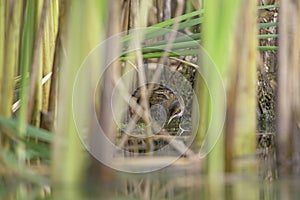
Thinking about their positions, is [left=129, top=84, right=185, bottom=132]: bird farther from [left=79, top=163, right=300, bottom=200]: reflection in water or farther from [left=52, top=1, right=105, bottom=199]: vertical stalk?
[left=52, top=1, right=105, bottom=199]: vertical stalk

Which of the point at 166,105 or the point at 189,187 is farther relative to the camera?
the point at 166,105

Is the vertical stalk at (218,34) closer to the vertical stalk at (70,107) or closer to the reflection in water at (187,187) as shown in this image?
the reflection in water at (187,187)

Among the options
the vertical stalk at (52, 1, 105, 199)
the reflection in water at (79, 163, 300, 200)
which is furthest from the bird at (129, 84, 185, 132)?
the vertical stalk at (52, 1, 105, 199)

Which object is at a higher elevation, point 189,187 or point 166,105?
point 166,105

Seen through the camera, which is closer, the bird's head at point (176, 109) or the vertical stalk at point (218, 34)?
the vertical stalk at point (218, 34)

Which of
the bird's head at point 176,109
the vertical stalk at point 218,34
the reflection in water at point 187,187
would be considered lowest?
the reflection in water at point 187,187

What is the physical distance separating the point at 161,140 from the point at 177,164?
0.26 m

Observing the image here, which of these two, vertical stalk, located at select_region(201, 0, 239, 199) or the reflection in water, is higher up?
vertical stalk, located at select_region(201, 0, 239, 199)

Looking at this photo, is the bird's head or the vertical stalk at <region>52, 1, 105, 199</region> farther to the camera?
the bird's head

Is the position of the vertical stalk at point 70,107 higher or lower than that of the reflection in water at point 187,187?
higher

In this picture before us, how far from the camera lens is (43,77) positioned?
121 cm

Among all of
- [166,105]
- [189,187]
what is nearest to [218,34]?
[189,187]

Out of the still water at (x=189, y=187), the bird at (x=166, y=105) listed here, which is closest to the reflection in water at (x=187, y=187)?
the still water at (x=189, y=187)

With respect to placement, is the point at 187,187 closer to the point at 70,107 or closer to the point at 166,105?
the point at 70,107
